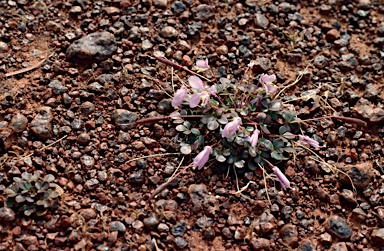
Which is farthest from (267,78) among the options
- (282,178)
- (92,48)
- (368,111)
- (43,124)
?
(43,124)

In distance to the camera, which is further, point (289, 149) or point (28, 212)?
point (289, 149)

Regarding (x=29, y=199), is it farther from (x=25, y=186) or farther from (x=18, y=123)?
(x=18, y=123)

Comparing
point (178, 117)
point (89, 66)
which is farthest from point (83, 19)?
point (178, 117)

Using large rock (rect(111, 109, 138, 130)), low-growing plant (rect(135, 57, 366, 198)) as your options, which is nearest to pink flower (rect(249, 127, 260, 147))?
low-growing plant (rect(135, 57, 366, 198))

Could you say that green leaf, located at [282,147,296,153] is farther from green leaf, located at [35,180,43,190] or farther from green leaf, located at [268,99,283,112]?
green leaf, located at [35,180,43,190]

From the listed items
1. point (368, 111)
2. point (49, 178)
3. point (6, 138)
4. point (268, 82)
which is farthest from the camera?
point (368, 111)

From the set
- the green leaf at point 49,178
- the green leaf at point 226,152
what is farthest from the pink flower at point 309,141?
the green leaf at point 49,178
